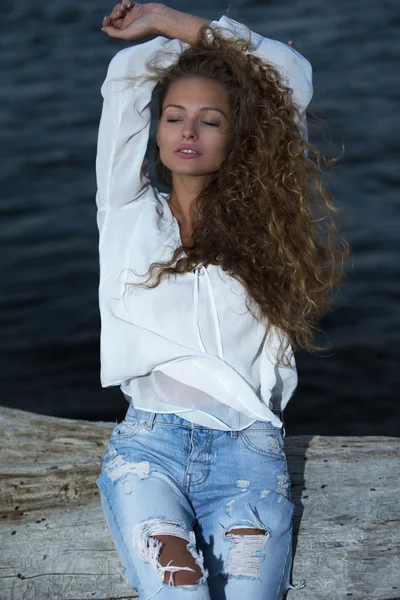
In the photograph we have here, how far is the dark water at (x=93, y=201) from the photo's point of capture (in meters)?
6.11

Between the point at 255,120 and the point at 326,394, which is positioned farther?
the point at 326,394

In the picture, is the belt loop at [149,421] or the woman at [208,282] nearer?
the woman at [208,282]

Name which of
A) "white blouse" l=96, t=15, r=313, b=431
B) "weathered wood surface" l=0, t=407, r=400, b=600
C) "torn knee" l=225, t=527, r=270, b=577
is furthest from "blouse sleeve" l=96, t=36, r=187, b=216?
"torn knee" l=225, t=527, r=270, b=577

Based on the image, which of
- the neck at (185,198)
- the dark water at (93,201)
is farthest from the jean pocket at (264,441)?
the dark water at (93,201)

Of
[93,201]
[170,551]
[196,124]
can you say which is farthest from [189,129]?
[93,201]

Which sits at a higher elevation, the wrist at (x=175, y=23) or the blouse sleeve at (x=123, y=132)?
the wrist at (x=175, y=23)

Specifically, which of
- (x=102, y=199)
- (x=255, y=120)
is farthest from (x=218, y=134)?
(x=102, y=199)

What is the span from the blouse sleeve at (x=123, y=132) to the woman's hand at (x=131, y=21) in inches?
5.9

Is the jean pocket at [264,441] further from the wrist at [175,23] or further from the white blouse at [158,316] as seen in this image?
the wrist at [175,23]

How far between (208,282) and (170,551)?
94cm

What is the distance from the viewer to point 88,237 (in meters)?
7.36

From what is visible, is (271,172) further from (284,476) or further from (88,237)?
(88,237)

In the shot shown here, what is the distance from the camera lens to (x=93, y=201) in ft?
25.5

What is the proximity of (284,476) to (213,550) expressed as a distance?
1.31ft
